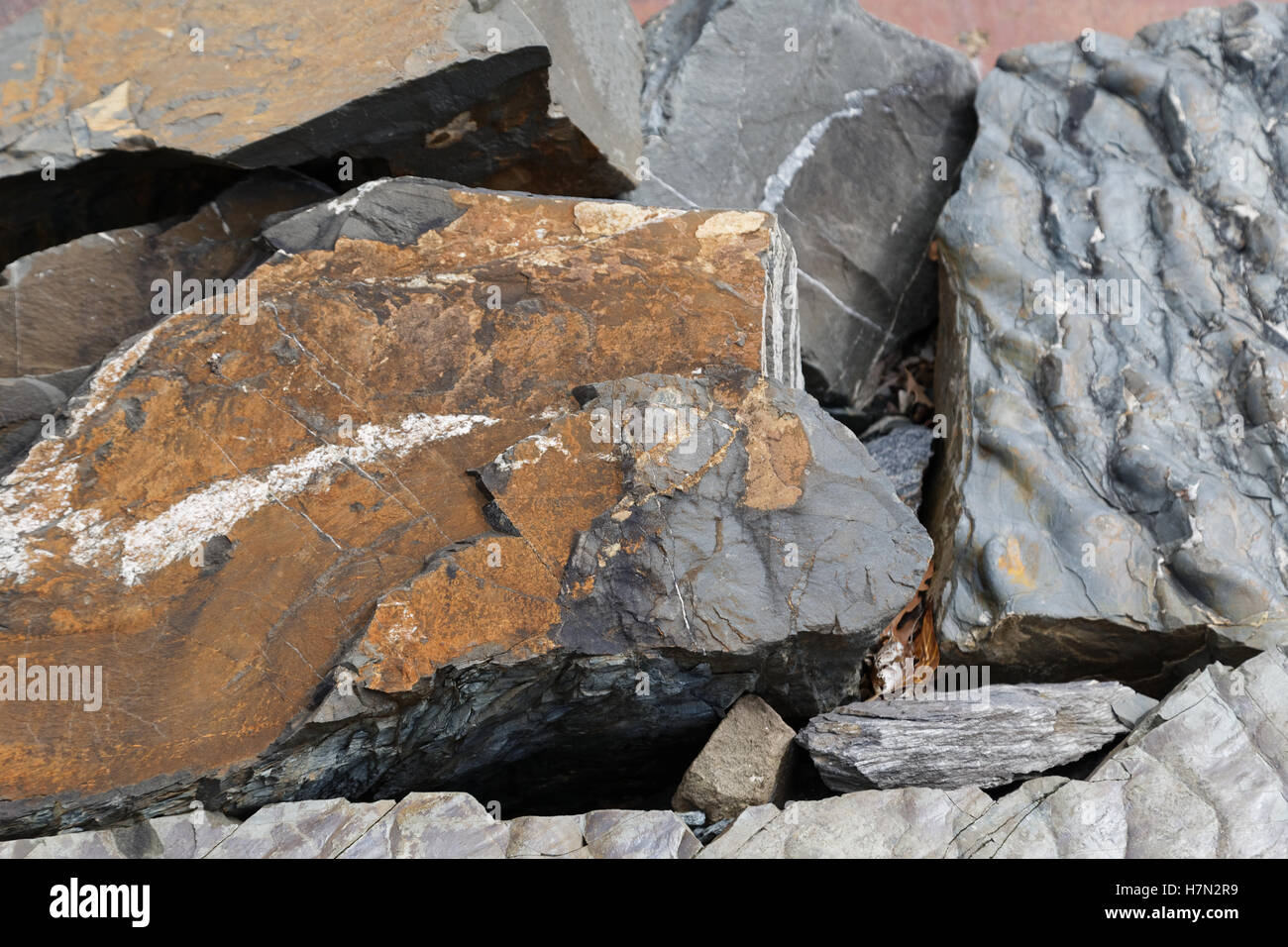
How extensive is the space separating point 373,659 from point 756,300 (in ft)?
5.60

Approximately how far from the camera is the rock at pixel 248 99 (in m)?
3.68

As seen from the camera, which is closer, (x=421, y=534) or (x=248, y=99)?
(x=421, y=534)

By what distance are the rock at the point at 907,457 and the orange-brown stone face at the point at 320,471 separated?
1114mm

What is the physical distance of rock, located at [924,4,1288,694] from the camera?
11.8 feet

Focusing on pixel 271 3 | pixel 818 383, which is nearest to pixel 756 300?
pixel 818 383

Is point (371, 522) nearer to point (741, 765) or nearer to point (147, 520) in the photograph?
point (147, 520)

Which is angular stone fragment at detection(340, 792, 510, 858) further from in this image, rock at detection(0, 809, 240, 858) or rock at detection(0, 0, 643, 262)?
rock at detection(0, 0, 643, 262)

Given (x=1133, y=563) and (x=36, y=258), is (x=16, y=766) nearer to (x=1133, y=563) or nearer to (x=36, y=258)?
(x=36, y=258)

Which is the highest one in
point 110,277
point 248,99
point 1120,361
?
point 248,99

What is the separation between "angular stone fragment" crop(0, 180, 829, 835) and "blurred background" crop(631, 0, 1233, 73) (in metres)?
3.14

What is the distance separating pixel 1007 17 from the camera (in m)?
5.97

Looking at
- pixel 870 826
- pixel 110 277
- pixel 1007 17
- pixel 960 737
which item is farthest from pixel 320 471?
pixel 1007 17

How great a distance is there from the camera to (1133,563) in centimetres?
363

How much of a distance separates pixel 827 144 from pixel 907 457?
4.99 feet
